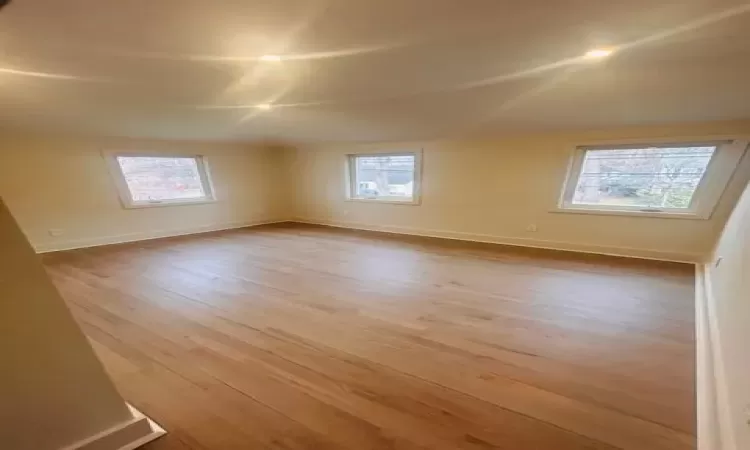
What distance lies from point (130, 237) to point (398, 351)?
5150 mm

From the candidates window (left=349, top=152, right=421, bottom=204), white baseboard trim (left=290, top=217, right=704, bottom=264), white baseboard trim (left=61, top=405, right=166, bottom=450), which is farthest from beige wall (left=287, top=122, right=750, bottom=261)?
white baseboard trim (left=61, top=405, right=166, bottom=450)

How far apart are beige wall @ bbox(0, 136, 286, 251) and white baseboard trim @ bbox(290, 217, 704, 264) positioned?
2.21 m

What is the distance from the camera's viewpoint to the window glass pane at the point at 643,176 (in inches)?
149

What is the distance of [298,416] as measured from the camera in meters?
1.44

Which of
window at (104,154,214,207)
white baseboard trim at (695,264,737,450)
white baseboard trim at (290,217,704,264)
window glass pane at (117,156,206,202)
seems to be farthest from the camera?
window glass pane at (117,156,206,202)

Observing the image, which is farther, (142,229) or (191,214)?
(191,214)

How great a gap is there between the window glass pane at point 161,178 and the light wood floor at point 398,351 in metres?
1.83

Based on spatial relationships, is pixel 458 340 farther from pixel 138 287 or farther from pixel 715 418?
pixel 138 287

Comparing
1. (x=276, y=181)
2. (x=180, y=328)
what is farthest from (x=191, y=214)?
(x=180, y=328)

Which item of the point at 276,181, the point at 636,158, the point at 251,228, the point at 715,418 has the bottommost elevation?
the point at 251,228

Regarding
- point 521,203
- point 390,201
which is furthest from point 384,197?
point 521,203

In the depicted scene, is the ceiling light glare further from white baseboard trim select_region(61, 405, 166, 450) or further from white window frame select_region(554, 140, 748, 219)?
white baseboard trim select_region(61, 405, 166, 450)

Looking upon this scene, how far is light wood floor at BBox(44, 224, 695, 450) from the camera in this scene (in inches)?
54.5

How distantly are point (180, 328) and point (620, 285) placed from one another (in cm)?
391
